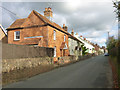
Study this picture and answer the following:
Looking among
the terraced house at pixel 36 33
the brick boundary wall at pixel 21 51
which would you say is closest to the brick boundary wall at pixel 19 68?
the brick boundary wall at pixel 21 51

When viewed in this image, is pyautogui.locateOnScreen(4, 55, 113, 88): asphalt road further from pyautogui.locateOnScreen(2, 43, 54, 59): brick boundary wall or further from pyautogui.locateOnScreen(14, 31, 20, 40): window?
pyautogui.locateOnScreen(14, 31, 20, 40): window

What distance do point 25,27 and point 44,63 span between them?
9467mm

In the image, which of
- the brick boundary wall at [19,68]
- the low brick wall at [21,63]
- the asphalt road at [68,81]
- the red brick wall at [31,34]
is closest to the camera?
the asphalt road at [68,81]

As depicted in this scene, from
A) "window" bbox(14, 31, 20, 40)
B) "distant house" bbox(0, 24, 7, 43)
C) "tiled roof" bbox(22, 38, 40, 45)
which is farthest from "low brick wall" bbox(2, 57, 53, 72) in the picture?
"distant house" bbox(0, 24, 7, 43)

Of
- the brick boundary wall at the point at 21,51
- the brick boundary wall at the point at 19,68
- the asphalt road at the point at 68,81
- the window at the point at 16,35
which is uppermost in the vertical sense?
the window at the point at 16,35

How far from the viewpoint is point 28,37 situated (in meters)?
20.3

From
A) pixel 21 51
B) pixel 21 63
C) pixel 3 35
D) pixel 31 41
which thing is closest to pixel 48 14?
pixel 31 41

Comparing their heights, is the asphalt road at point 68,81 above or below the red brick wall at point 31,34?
below

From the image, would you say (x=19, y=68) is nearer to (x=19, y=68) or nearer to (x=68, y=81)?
(x=19, y=68)

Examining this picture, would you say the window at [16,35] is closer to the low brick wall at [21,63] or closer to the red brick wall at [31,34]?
the red brick wall at [31,34]

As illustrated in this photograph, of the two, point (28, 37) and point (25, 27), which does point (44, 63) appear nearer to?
point (28, 37)

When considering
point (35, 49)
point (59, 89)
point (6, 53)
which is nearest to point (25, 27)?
point (35, 49)

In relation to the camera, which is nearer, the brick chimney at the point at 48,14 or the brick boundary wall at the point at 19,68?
the brick boundary wall at the point at 19,68

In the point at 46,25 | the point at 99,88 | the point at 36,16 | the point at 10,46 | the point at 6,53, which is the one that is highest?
the point at 36,16
